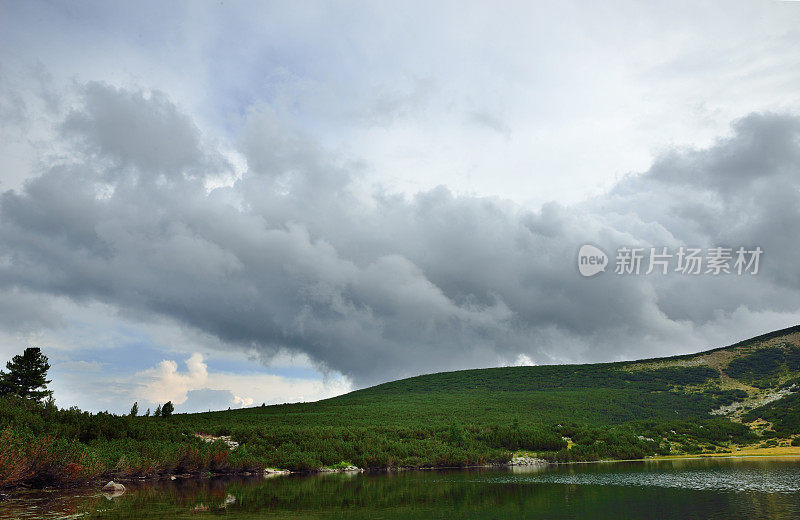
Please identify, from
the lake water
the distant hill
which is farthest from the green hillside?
the lake water

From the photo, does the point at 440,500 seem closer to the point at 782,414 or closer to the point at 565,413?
the point at 565,413

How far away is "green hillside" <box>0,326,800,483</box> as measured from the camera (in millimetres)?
39562

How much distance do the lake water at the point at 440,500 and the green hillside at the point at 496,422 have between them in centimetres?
658

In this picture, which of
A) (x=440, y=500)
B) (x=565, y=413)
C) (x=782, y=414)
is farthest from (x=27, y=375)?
(x=782, y=414)

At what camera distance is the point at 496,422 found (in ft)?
270

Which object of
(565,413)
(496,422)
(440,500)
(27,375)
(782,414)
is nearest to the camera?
(440,500)

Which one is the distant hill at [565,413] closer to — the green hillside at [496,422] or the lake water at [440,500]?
the green hillside at [496,422]

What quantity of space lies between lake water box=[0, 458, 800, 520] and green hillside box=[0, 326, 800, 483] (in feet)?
21.6

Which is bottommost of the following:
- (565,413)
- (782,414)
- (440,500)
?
(440,500)

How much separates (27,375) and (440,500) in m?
53.2

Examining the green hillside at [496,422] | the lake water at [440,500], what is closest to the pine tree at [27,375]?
the green hillside at [496,422]

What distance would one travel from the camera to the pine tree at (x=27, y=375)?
56.7 metres

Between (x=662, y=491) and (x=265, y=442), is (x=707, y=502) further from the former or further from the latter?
(x=265, y=442)

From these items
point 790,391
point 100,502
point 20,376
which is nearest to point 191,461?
point 100,502
